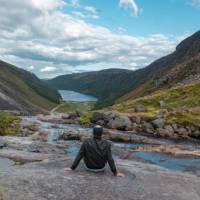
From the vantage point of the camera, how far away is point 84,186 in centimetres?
1864

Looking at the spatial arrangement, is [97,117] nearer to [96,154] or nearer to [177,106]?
→ [177,106]

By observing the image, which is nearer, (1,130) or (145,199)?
(145,199)

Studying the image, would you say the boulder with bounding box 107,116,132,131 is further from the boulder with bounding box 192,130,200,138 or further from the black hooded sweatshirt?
the black hooded sweatshirt

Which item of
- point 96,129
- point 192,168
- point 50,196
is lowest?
point 192,168

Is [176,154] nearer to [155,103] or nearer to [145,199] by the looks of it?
[145,199]

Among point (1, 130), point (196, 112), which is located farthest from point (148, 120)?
point (1, 130)

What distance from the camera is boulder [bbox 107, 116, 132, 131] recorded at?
10602 centimetres

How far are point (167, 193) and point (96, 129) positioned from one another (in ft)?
16.7

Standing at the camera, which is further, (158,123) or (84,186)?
(158,123)

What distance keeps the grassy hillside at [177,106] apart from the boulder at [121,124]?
6.46 metres

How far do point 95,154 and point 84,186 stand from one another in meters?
3.46

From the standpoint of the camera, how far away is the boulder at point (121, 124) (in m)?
106

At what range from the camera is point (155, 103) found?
166125 mm

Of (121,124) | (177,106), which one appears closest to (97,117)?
(121,124)
